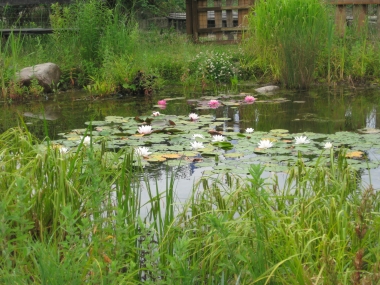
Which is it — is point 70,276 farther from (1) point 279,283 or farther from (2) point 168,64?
(2) point 168,64

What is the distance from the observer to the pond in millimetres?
3992

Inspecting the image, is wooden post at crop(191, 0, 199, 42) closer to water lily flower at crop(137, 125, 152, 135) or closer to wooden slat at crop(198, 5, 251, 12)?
wooden slat at crop(198, 5, 251, 12)

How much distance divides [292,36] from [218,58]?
1.53m

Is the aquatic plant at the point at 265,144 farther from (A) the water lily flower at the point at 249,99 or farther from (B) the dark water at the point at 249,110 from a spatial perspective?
(A) the water lily flower at the point at 249,99

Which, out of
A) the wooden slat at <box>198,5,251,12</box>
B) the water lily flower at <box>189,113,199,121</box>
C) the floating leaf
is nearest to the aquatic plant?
the floating leaf

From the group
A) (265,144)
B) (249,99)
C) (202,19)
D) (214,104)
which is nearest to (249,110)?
(249,99)

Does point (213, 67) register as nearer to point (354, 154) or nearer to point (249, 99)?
point (249, 99)

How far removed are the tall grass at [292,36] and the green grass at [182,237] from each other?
14.9 ft

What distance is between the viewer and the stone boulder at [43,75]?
297 inches

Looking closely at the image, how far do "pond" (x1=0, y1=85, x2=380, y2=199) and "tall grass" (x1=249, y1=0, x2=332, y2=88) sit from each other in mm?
344

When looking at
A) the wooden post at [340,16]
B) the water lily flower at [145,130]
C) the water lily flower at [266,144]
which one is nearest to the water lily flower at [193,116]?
the water lily flower at [145,130]

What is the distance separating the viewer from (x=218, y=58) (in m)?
8.70

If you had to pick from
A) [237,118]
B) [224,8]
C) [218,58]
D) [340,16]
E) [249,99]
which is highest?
[224,8]

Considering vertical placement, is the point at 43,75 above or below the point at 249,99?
above
